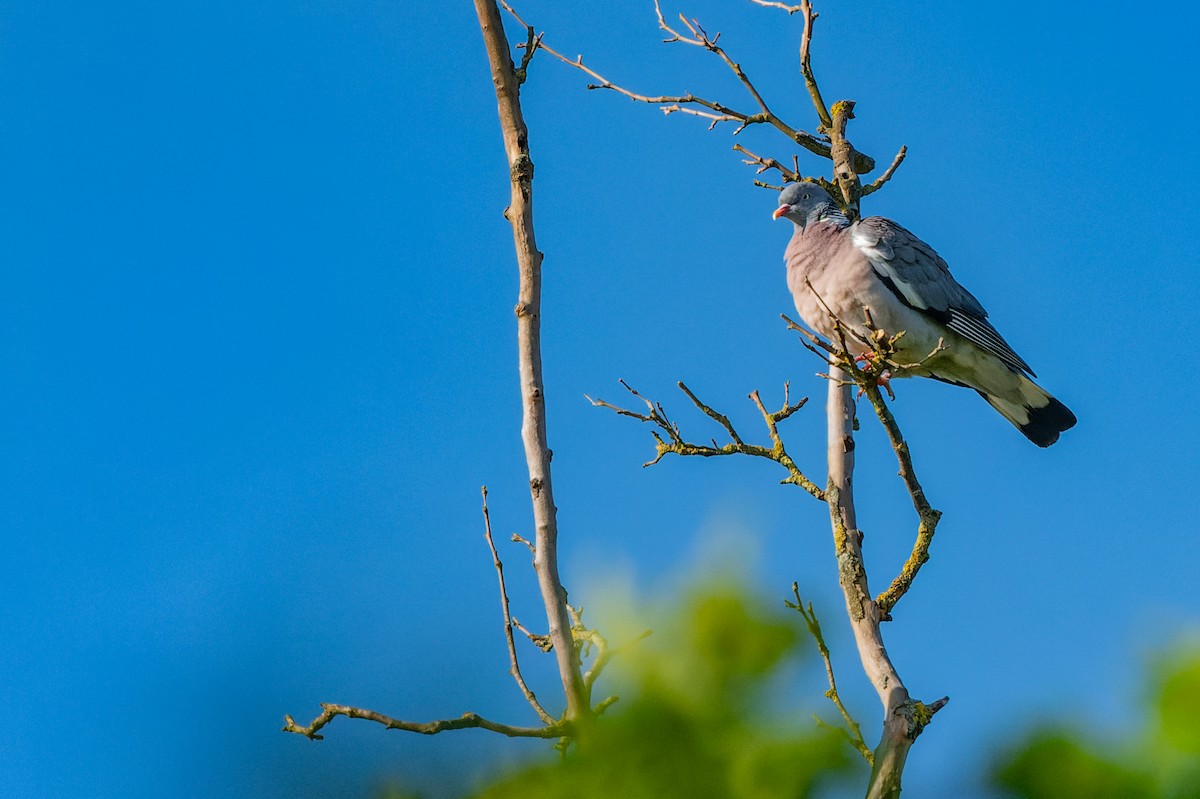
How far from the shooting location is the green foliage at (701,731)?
5.69 feet

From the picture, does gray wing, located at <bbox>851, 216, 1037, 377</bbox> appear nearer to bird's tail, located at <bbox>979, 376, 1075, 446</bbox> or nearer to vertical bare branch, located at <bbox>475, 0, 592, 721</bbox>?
bird's tail, located at <bbox>979, 376, 1075, 446</bbox>

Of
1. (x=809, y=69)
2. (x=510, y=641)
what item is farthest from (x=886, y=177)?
(x=510, y=641)

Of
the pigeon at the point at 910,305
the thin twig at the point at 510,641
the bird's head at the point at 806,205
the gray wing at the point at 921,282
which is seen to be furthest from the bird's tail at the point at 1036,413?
the thin twig at the point at 510,641

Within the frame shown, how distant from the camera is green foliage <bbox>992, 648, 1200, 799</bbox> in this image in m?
2.15

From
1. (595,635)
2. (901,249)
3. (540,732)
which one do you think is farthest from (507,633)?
(901,249)

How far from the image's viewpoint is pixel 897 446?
11.5ft

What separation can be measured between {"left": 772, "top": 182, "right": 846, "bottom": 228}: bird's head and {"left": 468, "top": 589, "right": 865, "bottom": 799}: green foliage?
3.49m

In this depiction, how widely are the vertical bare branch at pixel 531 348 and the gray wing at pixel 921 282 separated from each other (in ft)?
7.54

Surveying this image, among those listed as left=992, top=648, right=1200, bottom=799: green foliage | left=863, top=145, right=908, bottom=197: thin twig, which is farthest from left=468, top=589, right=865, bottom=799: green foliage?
left=863, top=145, right=908, bottom=197: thin twig

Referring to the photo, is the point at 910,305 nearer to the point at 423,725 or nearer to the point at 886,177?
the point at 886,177

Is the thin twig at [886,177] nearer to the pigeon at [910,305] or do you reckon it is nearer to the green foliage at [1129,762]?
the pigeon at [910,305]

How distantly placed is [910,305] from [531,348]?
258 centimetres

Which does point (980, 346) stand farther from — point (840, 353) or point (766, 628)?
point (766, 628)

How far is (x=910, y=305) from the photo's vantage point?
5.00 meters
